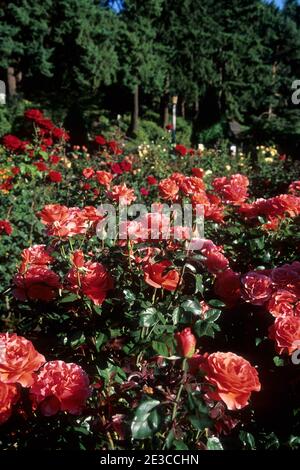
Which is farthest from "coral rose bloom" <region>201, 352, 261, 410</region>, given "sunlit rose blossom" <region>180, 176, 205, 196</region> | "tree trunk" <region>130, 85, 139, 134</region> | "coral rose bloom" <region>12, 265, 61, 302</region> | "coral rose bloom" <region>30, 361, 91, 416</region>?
"tree trunk" <region>130, 85, 139, 134</region>

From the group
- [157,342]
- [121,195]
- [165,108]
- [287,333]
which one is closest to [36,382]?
[157,342]

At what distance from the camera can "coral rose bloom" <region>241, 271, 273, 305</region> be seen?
1561mm

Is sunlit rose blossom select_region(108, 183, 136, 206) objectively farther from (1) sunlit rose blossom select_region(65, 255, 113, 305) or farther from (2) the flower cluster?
(2) the flower cluster

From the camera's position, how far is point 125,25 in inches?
714

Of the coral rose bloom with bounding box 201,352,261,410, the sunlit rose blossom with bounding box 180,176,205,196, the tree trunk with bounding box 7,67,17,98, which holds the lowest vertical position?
the coral rose bloom with bounding box 201,352,261,410

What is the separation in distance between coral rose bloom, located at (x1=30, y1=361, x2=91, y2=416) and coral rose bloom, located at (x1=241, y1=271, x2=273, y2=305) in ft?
2.14

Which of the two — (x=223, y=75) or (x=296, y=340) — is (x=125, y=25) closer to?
(x=223, y=75)

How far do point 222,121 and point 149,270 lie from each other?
85.2 feet

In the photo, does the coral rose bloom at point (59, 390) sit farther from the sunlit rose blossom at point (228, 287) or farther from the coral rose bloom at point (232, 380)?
the sunlit rose blossom at point (228, 287)

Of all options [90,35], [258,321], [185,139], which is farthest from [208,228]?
[185,139]

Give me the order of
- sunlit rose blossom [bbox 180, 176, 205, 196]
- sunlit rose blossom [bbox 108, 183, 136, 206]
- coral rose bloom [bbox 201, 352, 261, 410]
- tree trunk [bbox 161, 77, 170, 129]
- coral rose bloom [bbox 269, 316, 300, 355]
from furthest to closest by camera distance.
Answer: tree trunk [bbox 161, 77, 170, 129]
sunlit rose blossom [bbox 108, 183, 136, 206]
sunlit rose blossom [bbox 180, 176, 205, 196]
coral rose bloom [bbox 269, 316, 300, 355]
coral rose bloom [bbox 201, 352, 261, 410]

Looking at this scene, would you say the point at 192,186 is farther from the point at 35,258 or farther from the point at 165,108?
the point at 165,108

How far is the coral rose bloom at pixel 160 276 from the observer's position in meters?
1.47

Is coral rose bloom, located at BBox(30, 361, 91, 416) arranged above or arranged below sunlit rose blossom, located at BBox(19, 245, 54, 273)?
below
